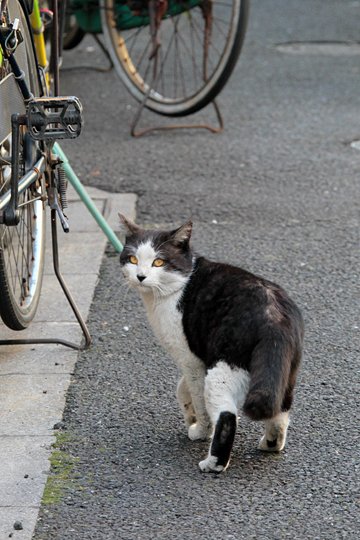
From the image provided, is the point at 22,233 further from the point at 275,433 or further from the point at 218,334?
the point at 275,433

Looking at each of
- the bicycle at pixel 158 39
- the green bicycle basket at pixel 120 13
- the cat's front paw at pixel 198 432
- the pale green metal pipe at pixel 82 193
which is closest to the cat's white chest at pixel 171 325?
the cat's front paw at pixel 198 432

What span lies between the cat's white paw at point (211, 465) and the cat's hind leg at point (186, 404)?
0.92 ft

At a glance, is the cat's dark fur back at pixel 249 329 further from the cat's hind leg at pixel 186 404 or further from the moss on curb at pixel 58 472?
the moss on curb at pixel 58 472

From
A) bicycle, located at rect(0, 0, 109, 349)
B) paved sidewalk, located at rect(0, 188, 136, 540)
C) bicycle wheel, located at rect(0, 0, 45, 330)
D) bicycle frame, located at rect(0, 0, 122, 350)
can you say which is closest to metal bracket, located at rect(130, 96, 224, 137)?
paved sidewalk, located at rect(0, 188, 136, 540)

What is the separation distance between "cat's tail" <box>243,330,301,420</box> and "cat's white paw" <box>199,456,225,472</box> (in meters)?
0.26

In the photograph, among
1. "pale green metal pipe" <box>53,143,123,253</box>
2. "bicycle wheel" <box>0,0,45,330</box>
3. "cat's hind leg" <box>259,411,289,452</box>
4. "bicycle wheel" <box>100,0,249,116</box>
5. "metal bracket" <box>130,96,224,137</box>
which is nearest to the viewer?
"cat's hind leg" <box>259,411,289,452</box>

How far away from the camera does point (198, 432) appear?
3.66 m

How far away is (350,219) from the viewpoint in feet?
19.3

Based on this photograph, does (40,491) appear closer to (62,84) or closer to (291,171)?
(291,171)

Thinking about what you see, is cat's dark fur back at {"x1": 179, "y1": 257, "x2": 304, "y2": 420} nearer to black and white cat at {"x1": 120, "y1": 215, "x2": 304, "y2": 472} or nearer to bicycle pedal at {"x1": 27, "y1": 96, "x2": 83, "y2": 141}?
black and white cat at {"x1": 120, "y1": 215, "x2": 304, "y2": 472}

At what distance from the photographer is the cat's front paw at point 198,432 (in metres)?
3.64

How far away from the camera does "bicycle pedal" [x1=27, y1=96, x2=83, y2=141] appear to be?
371 centimetres

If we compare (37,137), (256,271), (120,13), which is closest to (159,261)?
(37,137)

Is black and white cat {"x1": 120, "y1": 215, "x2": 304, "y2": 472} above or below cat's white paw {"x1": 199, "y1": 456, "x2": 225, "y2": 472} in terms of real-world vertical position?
above
